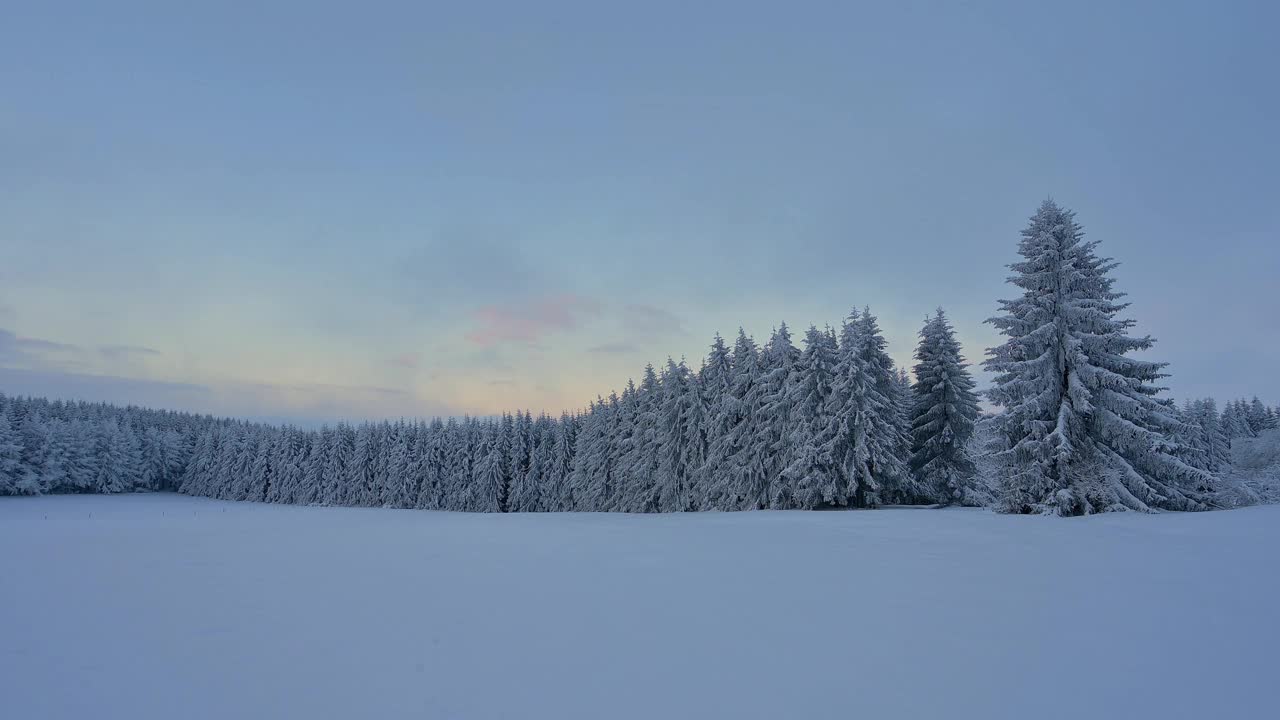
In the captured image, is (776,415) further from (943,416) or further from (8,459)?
(8,459)

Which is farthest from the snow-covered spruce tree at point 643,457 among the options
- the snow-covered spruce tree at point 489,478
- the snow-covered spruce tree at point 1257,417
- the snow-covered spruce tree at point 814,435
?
the snow-covered spruce tree at point 1257,417

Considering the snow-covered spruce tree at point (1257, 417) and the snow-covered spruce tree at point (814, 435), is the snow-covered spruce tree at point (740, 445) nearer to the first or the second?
the snow-covered spruce tree at point (814, 435)

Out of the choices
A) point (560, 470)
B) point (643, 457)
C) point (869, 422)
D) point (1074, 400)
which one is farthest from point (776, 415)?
point (560, 470)

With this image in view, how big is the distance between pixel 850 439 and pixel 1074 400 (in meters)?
13.6

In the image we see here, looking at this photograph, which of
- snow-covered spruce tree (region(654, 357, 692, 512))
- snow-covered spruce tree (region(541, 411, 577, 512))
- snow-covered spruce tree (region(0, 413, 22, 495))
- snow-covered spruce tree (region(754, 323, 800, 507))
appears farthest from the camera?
snow-covered spruce tree (region(0, 413, 22, 495))

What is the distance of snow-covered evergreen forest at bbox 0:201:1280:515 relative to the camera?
2112cm

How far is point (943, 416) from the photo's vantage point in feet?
110

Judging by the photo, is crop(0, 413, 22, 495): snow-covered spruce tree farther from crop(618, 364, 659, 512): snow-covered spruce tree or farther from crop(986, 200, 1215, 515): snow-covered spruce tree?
crop(986, 200, 1215, 515): snow-covered spruce tree

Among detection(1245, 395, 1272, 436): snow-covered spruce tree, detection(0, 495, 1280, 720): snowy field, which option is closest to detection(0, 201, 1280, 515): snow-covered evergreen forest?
detection(0, 495, 1280, 720): snowy field

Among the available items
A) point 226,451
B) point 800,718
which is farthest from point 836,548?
point 226,451

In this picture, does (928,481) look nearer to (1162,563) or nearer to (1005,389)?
(1005,389)

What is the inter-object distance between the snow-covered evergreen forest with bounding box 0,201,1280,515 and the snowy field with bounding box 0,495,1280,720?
32.6 ft

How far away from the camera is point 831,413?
35219 millimetres

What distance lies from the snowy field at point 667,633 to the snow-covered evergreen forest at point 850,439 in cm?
995
